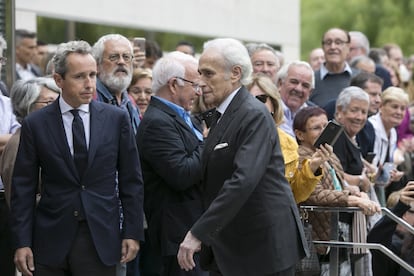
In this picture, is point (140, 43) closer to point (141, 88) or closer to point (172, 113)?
point (141, 88)

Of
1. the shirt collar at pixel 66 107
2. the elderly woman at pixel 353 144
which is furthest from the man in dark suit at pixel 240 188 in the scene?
the elderly woman at pixel 353 144

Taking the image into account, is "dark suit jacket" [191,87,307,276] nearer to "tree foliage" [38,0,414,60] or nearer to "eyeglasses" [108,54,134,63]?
"eyeglasses" [108,54,134,63]

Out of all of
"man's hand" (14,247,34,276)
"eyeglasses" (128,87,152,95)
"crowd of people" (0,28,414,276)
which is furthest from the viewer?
"eyeglasses" (128,87,152,95)

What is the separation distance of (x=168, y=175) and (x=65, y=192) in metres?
1.12

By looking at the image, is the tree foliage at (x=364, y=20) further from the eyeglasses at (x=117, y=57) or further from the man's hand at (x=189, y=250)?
the man's hand at (x=189, y=250)

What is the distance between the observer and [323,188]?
8.38 meters

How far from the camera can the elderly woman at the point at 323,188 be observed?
→ 8141 millimetres

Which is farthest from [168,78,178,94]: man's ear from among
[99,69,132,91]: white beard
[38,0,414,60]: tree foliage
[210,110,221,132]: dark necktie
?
[38,0,414,60]: tree foliage

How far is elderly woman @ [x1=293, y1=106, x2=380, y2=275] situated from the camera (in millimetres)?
8141

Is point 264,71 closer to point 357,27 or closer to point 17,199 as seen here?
point 17,199

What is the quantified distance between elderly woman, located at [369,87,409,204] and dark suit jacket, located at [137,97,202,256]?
364 cm

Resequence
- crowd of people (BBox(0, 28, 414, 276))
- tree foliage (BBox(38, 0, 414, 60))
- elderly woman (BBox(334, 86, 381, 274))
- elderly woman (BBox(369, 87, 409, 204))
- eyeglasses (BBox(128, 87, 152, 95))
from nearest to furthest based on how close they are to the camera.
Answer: crowd of people (BBox(0, 28, 414, 276)), elderly woman (BBox(334, 86, 381, 274)), eyeglasses (BBox(128, 87, 152, 95)), elderly woman (BBox(369, 87, 409, 204)), tree foliage (BBox(38, 0, 414, 60))

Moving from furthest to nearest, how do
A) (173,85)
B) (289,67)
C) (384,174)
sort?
(384,174), (289,67), (173,85)

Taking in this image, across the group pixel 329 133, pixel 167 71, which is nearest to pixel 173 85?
pixel 167 71
